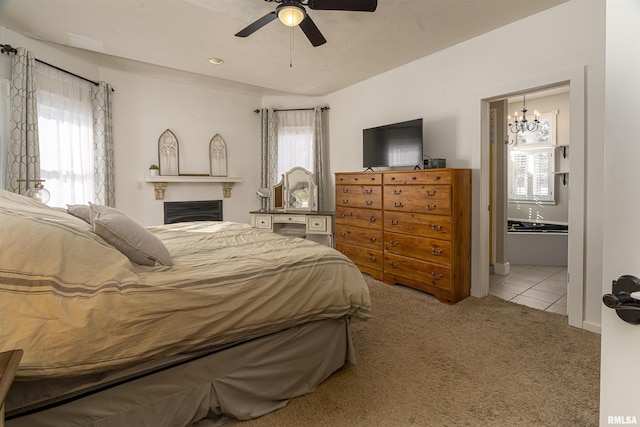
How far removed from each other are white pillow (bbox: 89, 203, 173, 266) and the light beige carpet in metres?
0.97

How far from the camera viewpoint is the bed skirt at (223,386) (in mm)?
1276

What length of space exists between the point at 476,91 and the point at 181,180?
4121 mm

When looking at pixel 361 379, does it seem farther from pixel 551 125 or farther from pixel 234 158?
pixel 551 125

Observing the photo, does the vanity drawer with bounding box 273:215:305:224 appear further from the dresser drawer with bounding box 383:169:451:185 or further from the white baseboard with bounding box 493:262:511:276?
the white baseboard with bounding box 493:262:511:276

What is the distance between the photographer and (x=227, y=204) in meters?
Result: 5.38

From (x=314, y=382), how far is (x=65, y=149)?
3.90 m

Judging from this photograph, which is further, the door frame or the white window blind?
the white window blind

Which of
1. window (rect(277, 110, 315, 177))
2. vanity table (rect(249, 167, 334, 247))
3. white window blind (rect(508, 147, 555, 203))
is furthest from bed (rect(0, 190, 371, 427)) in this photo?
white window blind (rect(508, 147, 555, 203))

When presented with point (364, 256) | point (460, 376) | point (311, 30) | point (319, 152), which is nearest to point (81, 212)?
point (311, 30)

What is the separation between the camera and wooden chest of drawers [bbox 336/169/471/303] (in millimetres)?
3148

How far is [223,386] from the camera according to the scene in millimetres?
1577

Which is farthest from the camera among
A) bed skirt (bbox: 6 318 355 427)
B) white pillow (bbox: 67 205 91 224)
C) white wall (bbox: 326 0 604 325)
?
white wall (bbox: 326 0 604 325)

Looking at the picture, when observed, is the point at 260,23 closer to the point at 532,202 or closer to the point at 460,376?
the point at 460,376

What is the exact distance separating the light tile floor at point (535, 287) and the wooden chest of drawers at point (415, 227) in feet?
1.95
